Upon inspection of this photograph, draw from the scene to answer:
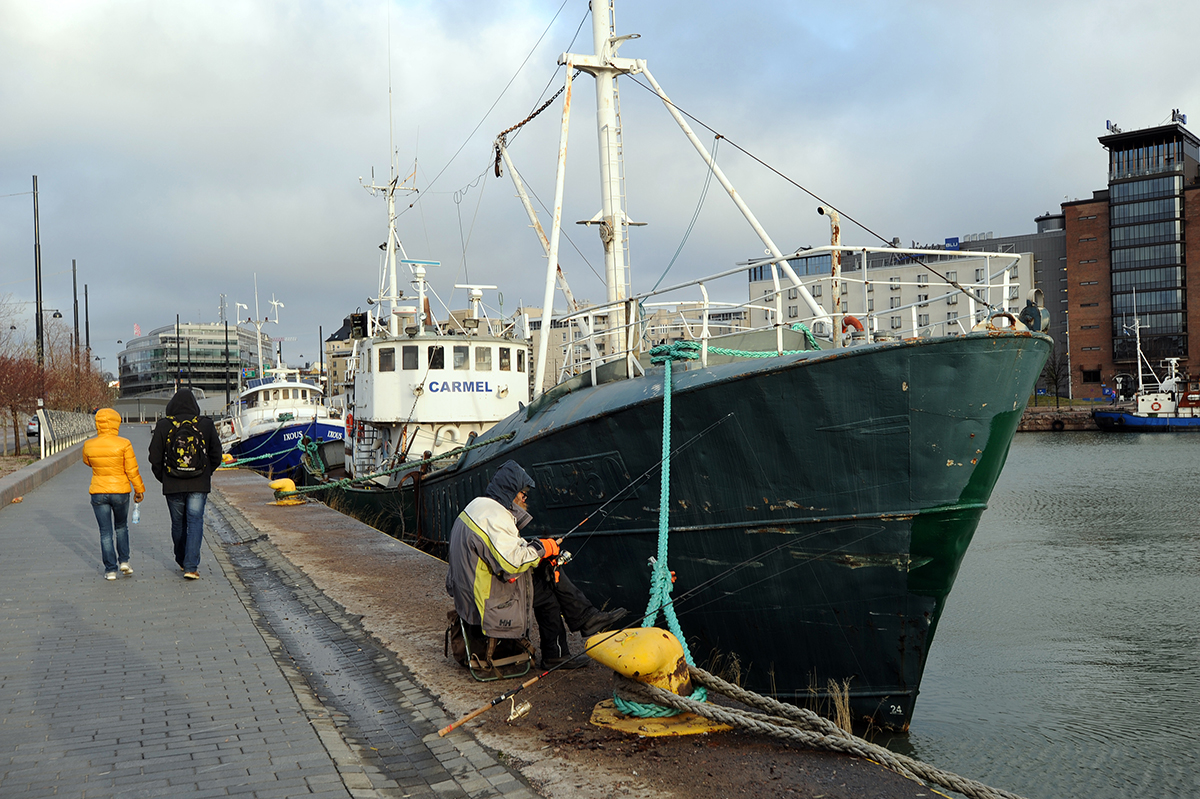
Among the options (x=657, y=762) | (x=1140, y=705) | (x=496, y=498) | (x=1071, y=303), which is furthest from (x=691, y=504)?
(x=1071, y=303)

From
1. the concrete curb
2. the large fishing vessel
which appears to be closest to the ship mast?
the large fishing vessel

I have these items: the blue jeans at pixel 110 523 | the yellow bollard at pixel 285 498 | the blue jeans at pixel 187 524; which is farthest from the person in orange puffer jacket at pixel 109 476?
the yellow bollard at pixel 285 498

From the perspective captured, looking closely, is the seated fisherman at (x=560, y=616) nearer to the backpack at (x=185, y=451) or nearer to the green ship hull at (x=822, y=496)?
the green ship hull at (x=822, y=496)

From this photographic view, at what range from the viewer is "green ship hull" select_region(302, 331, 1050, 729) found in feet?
19.2

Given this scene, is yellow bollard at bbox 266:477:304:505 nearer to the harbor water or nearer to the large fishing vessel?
the large fishing vessel

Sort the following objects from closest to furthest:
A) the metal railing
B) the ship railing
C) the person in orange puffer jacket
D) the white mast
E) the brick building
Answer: the ship railing → the person in orange puffer jacket → the white mast → the metal railing → the brick building

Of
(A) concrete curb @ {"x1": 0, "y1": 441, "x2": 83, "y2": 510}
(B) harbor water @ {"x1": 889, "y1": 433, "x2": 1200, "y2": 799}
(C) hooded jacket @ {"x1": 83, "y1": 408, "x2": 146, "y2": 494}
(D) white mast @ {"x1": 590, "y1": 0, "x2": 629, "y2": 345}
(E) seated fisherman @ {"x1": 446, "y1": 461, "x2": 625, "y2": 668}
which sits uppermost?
(D) white mast @ {"x1": 590, "y1": 0, "x2": 629, "y2": 345}

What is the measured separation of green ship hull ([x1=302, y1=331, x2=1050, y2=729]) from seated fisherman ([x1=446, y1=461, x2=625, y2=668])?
1.60 meters

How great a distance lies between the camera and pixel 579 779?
4020 millimetres

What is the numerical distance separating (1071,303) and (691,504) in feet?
277

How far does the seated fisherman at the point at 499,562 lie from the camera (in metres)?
5.04

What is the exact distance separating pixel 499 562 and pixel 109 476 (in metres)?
5.26

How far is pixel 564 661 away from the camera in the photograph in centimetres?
554

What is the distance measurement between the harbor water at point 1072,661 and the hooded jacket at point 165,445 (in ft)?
21.5
